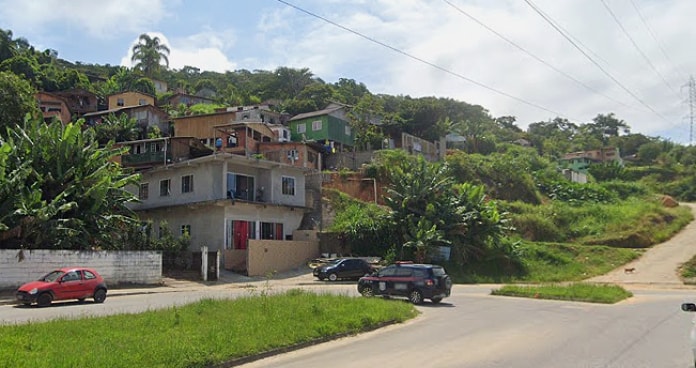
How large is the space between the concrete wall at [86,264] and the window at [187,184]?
30.4 ft

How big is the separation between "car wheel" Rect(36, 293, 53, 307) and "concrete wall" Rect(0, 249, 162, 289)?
5383mm

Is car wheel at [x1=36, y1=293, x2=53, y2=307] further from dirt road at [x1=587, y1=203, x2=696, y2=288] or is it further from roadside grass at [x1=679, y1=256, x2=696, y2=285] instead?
roadside grass at [x1=679, y1=256, x2=696, y2=285]

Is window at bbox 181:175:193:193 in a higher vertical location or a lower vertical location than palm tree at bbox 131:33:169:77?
lower

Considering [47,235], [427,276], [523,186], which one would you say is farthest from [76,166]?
[523,186]

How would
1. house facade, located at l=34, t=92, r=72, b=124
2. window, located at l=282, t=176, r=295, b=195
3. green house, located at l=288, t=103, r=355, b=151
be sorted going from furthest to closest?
house facade, located at l=34, t=92, r=72, b=124, green house, located at l=288, t=103, r=355, b=151, window, located at l=282, t=176, r=295, b=195

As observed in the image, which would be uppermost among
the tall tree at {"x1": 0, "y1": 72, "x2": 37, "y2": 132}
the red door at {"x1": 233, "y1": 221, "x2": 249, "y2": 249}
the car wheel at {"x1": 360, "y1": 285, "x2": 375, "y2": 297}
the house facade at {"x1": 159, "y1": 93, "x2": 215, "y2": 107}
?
the house facade at {"x1": 159, "y1": 93, "x2": 215, "y2": 107}

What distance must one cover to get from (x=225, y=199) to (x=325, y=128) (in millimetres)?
31581

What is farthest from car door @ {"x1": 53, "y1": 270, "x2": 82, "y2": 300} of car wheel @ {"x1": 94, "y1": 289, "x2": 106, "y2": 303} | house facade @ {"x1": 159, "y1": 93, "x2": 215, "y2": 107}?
house facade @ {"x1": 159, "y1": 93, "x2": 215, "y2": 107}

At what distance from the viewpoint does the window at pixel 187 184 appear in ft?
125

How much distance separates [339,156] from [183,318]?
49140 mm

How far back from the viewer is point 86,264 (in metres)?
26.3

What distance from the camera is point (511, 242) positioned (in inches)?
1615

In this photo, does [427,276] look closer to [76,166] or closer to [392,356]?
[392,356]

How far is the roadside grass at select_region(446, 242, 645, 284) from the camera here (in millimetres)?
37844
